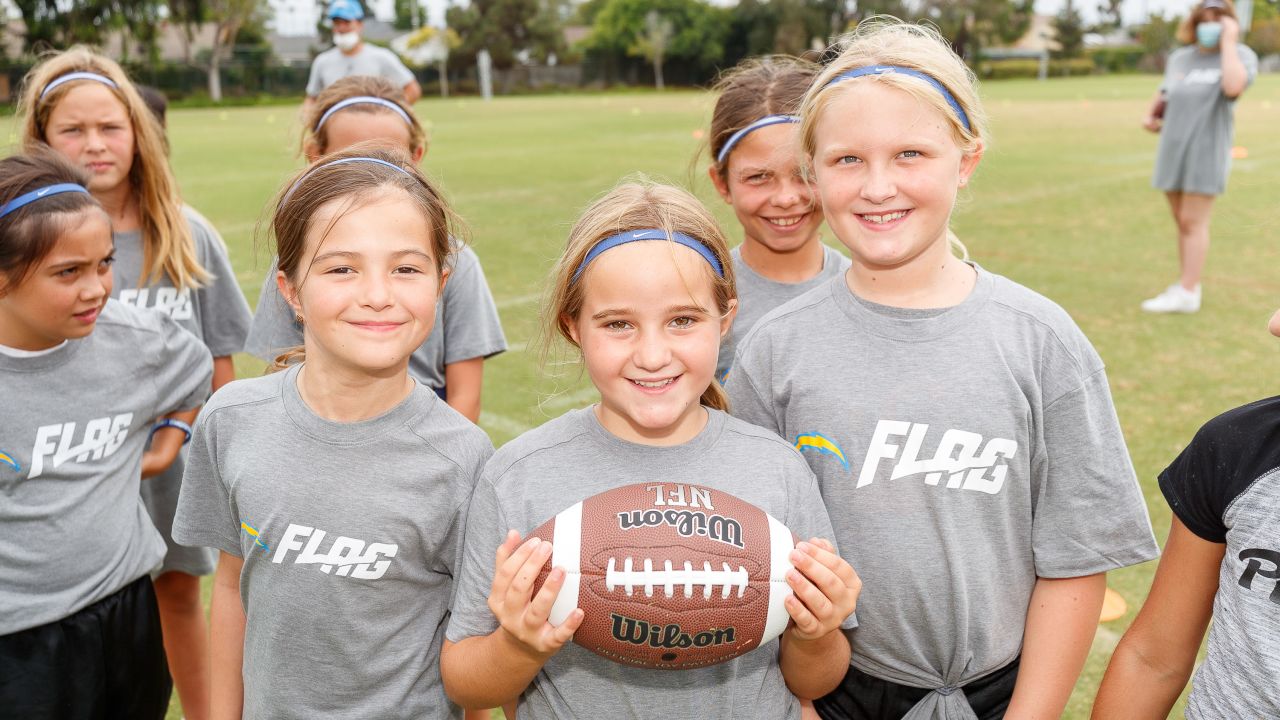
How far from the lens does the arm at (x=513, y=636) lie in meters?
1.63

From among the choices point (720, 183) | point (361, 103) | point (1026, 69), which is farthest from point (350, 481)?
point (1026, 69)

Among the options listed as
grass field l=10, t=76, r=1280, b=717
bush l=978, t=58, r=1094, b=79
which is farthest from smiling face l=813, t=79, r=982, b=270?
bush l=978, t=58, r=1094, b=79

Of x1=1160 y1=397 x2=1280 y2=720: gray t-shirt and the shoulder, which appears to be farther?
the shoulder

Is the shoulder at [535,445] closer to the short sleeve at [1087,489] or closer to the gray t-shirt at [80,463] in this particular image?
the short sleeve at [1087,489]

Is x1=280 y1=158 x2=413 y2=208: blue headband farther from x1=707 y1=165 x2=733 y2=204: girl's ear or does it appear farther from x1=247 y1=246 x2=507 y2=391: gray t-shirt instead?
x1=707 y1=165 x2=733 y2=204: girl's ear

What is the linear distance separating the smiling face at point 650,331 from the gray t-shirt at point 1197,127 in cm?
670

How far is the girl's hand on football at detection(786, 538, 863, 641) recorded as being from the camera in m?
1.64

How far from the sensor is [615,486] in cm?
181

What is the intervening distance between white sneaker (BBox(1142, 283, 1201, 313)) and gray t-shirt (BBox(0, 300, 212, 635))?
6.64 metres

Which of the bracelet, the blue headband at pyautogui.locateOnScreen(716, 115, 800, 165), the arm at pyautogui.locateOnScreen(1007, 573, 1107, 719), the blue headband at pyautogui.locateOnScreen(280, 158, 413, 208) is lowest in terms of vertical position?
the arm at pyautogui.locateOnScreen(1007, 573, 1107, 719)

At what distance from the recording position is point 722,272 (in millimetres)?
1945

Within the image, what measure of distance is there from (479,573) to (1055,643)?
3.47ft

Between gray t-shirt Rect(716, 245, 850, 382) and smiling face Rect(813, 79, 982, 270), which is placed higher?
smiling face Rect(813, 79, 982, 270)

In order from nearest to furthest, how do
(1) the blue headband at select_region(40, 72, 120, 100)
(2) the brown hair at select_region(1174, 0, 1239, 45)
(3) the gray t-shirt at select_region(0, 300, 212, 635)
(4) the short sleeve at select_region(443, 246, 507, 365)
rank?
(3) the gray t-shirt at select_region(0, 300, 212, 635) → (4) the short sleeve at select_region(443, 246, 507, 365) → (1) the blue headband at select_region(40, 72, 120, 100) → (2) the brown hair at select_region(1174, 0, 1239, 45)
